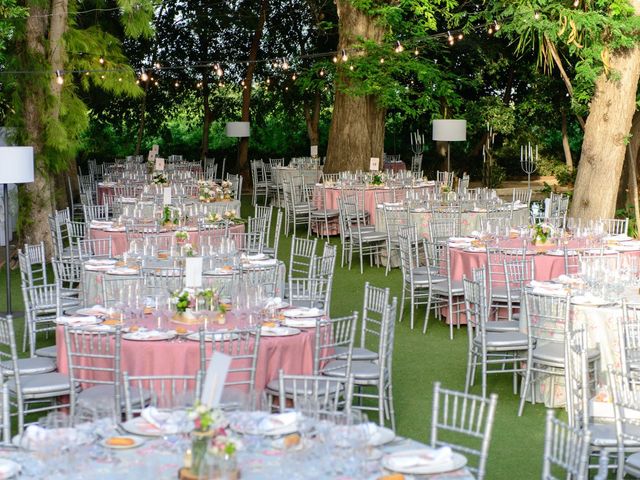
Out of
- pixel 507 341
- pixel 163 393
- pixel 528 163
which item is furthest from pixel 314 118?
pixel 163 393

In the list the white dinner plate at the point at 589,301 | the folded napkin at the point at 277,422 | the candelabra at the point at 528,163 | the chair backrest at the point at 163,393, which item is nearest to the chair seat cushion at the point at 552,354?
the white dinner plate at the point at 589,301

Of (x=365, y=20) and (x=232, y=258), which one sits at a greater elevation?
(x=365, y=20)

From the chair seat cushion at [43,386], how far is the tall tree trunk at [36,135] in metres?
7.41

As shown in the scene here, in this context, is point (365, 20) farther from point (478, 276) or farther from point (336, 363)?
point (336, 363)

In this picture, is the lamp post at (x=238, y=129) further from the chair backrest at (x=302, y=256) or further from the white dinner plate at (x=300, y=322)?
the white dinner plate at (x=300, y=322)

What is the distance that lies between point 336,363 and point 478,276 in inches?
70.3

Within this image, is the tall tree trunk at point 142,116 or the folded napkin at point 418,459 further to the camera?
the tall tree trunk at point 142,116

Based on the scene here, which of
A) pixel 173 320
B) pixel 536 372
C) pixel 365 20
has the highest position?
pixel 365 20

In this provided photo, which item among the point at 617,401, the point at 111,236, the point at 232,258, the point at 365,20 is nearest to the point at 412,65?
the point at 365,20

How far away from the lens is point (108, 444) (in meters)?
4.26

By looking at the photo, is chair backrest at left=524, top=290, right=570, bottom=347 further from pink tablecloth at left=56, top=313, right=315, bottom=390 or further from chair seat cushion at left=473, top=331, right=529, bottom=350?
pink tablecloth at left=56, top=313, right=315, bottom=390

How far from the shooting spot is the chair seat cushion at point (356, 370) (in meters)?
6.90

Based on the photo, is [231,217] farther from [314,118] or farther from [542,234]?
[314,118]

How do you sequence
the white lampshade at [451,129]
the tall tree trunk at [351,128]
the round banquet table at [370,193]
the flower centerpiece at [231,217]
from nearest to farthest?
the flower centerpiece at [231,217] < the round banquet table at [370,193] < the white lampshade at [451,129] < the tall tree trunk at [351,128]
